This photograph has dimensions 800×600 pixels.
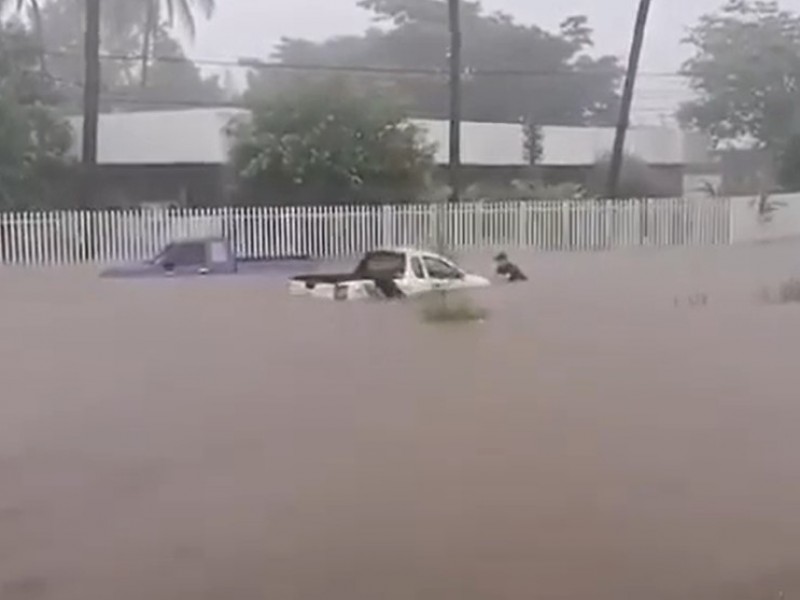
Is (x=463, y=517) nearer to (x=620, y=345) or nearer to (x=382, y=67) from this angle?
(x=620, y=345)

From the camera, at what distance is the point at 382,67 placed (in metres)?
3.24

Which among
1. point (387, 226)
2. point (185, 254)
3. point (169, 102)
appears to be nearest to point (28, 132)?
point (169, 102)

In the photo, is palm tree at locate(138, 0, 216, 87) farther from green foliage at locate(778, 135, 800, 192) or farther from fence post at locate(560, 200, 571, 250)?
green foliage at locate(778, 135, 800, 192)

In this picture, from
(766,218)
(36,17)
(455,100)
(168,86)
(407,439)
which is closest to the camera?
(407,439)

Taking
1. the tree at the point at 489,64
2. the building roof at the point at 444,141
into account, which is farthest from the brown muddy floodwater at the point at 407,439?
the tree at the point at 489,64

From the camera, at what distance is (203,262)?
10.0 ft

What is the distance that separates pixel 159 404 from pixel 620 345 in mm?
1094

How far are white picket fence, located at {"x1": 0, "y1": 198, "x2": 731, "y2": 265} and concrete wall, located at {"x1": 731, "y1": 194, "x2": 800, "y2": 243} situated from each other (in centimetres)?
3

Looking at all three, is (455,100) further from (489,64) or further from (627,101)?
(627,101)

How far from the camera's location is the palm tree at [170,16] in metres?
3.02

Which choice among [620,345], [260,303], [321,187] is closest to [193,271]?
[260,303]

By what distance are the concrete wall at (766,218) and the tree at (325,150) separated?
0.80m

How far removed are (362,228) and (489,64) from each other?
0.49 m

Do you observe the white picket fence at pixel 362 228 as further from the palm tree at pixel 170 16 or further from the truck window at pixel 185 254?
the palm tree at pixel 170 16
